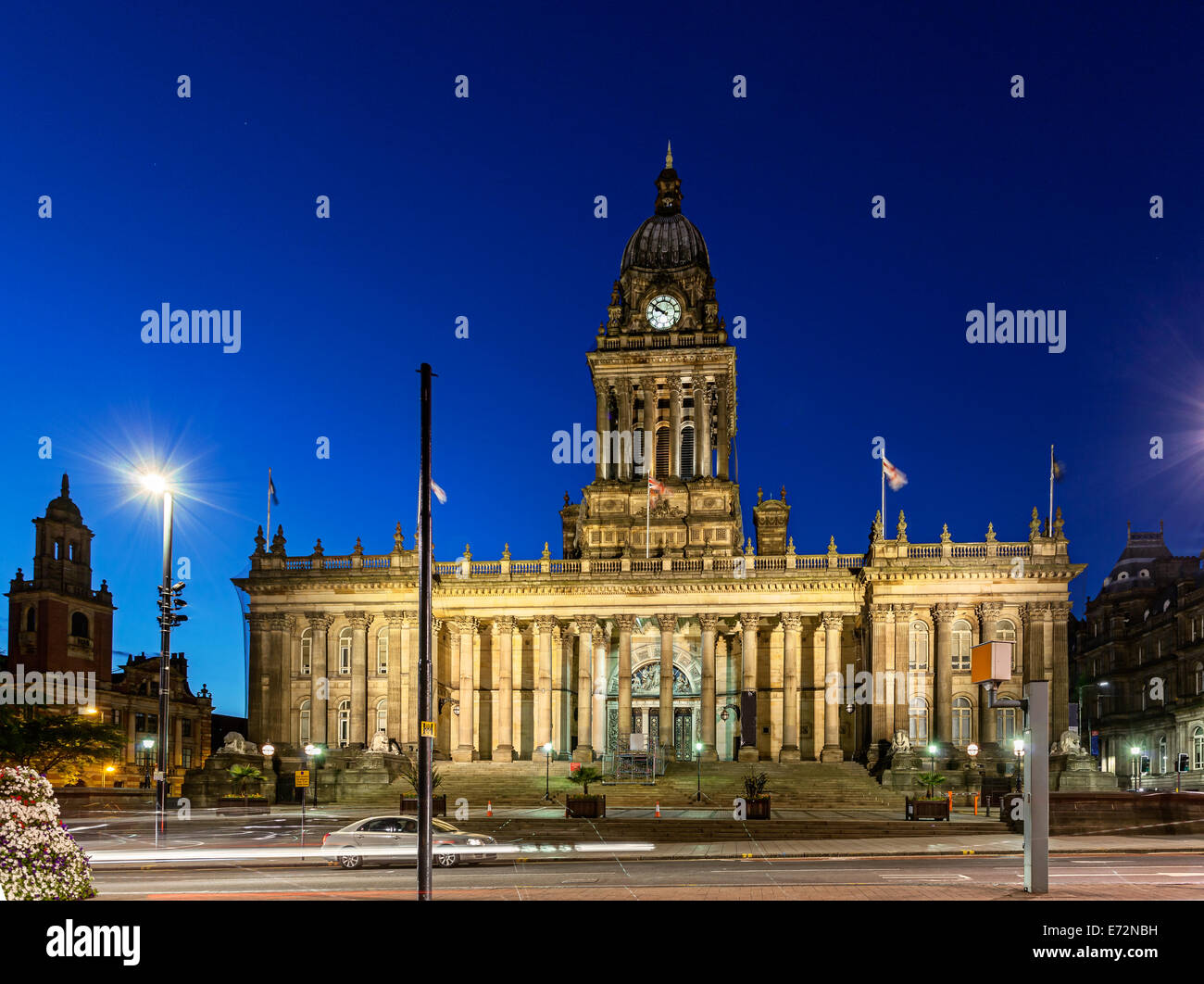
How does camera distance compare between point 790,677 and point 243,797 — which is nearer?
point 243,797

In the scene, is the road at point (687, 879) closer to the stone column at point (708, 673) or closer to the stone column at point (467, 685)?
the stone column at point (708, 673)

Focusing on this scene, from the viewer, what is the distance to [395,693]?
69562mm

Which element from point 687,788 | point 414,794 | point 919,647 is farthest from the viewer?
point 919,647

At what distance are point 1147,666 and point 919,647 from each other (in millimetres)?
31434

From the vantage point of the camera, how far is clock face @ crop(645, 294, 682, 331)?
77.6m

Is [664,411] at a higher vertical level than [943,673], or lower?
higher

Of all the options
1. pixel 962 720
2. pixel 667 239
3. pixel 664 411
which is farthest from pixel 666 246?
pixel 962 720

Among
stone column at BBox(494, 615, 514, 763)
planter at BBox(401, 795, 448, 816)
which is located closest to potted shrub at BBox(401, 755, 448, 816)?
planter at BBox(401, 795, 448, 816)

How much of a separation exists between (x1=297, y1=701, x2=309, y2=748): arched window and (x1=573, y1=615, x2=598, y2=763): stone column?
55.7ft

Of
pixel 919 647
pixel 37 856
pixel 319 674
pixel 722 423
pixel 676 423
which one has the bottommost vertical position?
pixel 319 674

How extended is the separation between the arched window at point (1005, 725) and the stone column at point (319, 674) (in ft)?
131

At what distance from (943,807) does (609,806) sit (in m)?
18.2

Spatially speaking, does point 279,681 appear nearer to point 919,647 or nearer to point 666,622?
point 666,622

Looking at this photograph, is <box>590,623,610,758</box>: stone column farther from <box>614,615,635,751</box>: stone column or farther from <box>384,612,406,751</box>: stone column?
<box>384,612,406,751</box>: stone column
